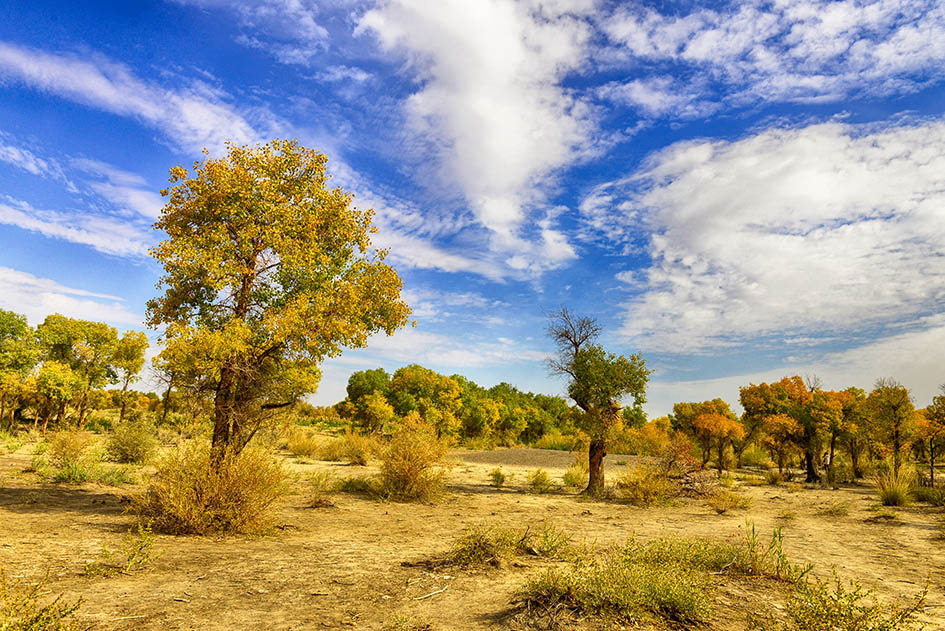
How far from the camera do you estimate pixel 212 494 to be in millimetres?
8641

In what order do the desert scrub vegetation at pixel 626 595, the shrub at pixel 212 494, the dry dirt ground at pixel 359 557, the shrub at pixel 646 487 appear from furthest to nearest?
the shrub at pixel 646 487 → the shrub at pixel 212 494 → the dry dirt ground at pixel 359 557 → the desert scrub vegetation at pixel 626 595

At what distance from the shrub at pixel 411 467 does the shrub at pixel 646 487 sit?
6.65 meters

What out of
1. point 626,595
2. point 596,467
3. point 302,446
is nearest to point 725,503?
point 596,467

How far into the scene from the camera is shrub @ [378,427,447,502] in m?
14.9

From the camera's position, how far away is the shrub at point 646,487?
16.1 m

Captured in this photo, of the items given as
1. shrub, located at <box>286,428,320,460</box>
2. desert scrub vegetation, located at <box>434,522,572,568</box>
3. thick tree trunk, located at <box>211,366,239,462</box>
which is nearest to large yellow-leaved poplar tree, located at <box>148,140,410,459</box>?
thick tree trunk, located at <box>211,366,239,462</box>

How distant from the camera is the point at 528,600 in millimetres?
4938

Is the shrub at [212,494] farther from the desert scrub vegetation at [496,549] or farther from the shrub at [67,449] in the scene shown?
the shrub at [67,449]

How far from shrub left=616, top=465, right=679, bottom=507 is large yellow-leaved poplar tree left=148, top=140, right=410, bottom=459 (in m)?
10.6

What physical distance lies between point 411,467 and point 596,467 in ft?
23.8

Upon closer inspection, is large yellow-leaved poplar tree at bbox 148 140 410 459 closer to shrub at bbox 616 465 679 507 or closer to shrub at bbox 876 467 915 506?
shrub at bbox 616 465 679 507

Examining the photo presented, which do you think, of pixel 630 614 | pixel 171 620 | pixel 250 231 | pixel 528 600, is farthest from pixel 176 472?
pixel 630 614

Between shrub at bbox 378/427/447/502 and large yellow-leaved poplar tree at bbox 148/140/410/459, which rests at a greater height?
large yellow-leaved poplar tree at bbox 148/140/410/459

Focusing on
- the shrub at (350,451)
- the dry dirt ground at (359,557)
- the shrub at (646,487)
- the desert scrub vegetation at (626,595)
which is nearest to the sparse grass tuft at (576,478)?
the shrub at (646,487)
